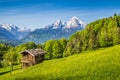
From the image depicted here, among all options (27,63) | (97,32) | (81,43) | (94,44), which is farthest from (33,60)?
(97,32)

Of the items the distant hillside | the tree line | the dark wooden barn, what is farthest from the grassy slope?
the distant hillside

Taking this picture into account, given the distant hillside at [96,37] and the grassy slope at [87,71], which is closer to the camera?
the grassy slope at [87,71]

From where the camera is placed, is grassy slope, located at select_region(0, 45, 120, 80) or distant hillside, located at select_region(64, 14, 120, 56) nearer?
grassy slope, located at select_region(0, 45, 120, 80)

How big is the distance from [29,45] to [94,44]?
62788mm

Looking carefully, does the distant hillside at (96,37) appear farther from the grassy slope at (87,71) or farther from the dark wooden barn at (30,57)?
the grassy slope at (87,71)

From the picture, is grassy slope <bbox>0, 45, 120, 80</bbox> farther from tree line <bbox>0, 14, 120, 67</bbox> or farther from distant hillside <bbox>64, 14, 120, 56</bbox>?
distant hillside <bbox>64, 14, 120, 56</bbox>

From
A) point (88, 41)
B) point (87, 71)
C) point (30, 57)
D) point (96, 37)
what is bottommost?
point (87, 71)

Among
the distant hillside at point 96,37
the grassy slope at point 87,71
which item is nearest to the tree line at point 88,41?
the distant hillside at point 96,37

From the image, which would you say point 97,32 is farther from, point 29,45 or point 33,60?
point 33,60

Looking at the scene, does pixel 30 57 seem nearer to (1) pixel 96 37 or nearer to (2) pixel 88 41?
(1) pixel 96 37

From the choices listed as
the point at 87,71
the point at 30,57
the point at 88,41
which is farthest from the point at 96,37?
the point at 87,71

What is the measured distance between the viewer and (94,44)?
133625 mm

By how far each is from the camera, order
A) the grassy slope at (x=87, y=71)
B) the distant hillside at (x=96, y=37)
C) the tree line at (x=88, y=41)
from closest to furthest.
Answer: the grassy slope at (x=87, y=71) < the distant hillside at (x=96, y=37) < the tree line at (x=88, y=41)

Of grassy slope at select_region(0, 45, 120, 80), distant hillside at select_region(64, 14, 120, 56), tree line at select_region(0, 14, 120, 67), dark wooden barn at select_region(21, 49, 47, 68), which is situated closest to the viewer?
grassy slope at select_region(0, 45, 120, 80)
